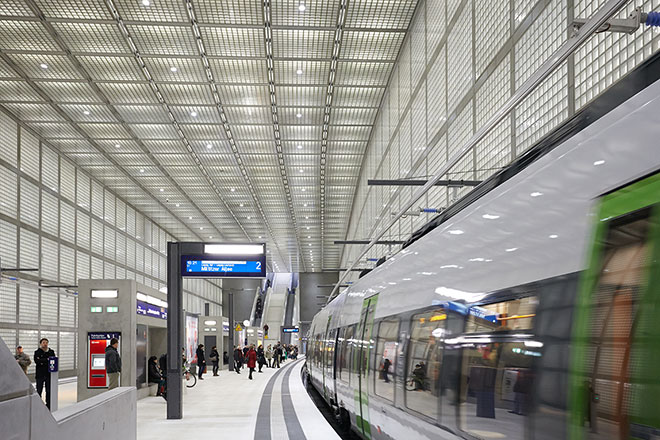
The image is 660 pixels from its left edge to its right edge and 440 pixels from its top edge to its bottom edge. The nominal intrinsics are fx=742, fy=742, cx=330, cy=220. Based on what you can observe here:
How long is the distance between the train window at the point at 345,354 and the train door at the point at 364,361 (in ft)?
3.23

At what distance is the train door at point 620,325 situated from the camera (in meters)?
2.71

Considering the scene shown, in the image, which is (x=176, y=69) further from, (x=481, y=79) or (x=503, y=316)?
(x=503, y=316)

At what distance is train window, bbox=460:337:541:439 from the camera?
3873 mm

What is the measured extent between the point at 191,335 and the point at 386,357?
2820 centimetres

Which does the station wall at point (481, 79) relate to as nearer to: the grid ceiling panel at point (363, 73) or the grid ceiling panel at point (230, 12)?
the grid ceiling panel at point (363, 73)

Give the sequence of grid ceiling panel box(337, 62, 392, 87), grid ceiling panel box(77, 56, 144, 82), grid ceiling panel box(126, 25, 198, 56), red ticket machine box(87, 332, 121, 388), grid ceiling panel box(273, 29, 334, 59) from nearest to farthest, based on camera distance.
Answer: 1. red ticket machine box(87, 332, 121, 388)
2. grid ceiling panel box(126, 25, 198, 56)
3. grid ceiling panel box(273, 29, 334, 59)
4. grid ceiling panel box(77, 56, 144, 82)
5. grid ceiling panel box(337, 62, 392, 87)

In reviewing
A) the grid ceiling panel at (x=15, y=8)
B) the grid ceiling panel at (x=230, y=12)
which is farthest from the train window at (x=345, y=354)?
the grid ceiling panel at (x=15, y=8)

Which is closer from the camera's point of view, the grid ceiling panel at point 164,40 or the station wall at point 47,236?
the grid ceiling panel at point 164,40

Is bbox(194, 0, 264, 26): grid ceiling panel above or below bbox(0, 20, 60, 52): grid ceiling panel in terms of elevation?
above

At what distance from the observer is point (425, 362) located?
6.18 meters

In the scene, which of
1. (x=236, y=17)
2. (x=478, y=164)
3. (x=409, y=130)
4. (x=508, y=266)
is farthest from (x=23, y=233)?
(x=508, y=266)

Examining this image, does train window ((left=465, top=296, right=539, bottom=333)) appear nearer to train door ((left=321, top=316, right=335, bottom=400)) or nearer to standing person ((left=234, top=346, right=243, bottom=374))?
train door ((left=321, top=316, right=335, bottom=400))

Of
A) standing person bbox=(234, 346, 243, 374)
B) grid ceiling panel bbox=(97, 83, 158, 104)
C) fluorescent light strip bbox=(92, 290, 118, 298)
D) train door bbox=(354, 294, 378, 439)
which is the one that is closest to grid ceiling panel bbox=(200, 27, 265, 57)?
grid ceiling panel bbox=(97, 83, 158, 104)

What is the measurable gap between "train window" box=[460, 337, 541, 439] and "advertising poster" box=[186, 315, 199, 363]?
96.7ft
